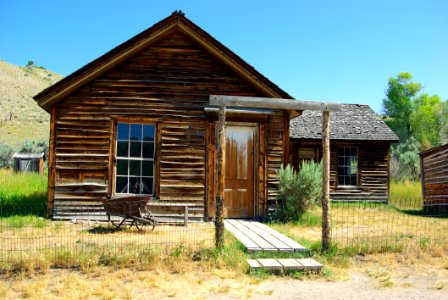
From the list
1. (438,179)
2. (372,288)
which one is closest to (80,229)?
(372,288)

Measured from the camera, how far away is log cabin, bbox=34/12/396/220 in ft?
35.4

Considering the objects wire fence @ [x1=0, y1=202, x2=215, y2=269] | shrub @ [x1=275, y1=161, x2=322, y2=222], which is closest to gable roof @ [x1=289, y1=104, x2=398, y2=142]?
shrub @ [x1=275, y1=161, x2=322, y2=222]

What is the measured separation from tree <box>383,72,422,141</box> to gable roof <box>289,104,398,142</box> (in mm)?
33882

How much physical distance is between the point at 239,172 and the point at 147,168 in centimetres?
259

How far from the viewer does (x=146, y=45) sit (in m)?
11.1

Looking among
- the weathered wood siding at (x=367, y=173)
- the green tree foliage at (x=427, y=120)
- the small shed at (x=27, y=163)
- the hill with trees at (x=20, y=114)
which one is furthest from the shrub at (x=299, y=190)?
the green tree foliage at (x=427, y=120)

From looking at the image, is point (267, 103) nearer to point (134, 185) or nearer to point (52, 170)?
point (134, 185)

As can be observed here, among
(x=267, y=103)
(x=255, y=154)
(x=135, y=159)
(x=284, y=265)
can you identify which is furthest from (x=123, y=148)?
(x=284, y=265)

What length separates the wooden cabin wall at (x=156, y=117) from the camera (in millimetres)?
10812

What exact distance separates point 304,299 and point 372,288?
1.16m

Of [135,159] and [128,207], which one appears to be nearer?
[128,207]

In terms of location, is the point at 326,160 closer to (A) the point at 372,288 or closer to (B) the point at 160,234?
(A) the point at 372,288

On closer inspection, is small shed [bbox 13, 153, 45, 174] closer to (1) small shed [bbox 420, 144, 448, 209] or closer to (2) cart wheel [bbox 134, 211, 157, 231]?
(2) cart wheel [bbox 134, 211, 157, 231]

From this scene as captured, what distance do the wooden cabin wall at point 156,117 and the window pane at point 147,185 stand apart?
14.7 inches
